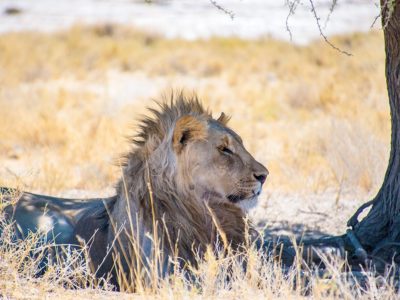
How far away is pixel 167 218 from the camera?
5.95 meters

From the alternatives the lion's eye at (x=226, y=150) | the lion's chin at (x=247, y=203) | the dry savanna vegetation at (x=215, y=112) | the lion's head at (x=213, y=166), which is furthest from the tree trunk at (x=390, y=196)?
the lion's eye at (x=226, y=150)

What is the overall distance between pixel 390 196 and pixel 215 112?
36.3 ft

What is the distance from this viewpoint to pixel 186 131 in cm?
596

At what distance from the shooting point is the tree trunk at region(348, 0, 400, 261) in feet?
21.4

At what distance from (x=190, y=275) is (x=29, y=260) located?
1.05 m

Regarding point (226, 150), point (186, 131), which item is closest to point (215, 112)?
point (226, 150)

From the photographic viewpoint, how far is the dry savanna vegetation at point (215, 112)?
17.8 ft

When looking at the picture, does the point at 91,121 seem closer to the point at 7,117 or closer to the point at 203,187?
the point at 7,117

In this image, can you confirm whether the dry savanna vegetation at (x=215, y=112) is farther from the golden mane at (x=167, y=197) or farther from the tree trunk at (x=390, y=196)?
the tree trunk at (x=390, y=196)

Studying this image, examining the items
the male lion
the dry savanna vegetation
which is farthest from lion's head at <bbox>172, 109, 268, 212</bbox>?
the dry savanna vegetation

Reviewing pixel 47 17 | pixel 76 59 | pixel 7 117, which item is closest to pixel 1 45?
pixel 76 59

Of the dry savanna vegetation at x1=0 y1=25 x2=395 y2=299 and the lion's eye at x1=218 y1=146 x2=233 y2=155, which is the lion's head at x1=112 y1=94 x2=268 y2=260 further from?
the dry savanna vegetation at x1=0 y1=25 x2=395 y2=299

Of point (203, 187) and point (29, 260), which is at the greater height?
point (203, 187)

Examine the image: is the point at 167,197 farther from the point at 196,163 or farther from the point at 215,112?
the point at 215,112
